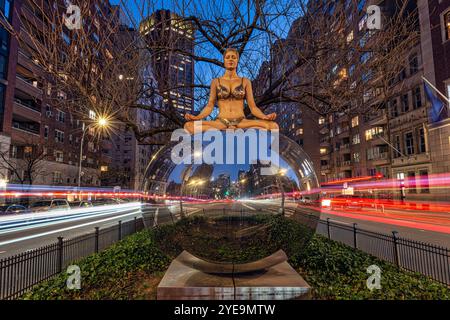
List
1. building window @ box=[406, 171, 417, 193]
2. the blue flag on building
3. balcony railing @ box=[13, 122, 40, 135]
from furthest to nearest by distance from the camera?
balcony railing @ box=[13, 122, 40, 135]
building window @ box=[406, 171, 417, 193]
the blue flag on building

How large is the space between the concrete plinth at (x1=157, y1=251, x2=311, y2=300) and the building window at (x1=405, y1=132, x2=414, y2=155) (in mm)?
37622

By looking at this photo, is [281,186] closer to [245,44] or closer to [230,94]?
[230,94]

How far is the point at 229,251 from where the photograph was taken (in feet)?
11.2

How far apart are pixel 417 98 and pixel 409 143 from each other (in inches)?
219

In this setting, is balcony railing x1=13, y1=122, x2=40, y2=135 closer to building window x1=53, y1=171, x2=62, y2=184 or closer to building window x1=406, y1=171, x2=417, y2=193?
building window x1=53, y1=171, x2=62, y2=184

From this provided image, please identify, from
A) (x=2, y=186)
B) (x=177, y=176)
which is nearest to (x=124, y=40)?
(x=177, y=176)

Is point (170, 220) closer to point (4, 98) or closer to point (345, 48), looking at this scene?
point (345, 48)

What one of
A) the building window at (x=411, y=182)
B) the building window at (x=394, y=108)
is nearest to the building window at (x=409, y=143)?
the building window at (x=411, y=182)

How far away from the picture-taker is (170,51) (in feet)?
31.8

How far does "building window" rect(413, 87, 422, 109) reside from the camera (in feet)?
106

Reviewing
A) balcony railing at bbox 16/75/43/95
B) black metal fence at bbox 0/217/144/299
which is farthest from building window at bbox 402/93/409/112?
balcony railing at bbox 16/75/43/95

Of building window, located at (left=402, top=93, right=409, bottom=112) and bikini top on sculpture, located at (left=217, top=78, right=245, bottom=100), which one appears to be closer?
bikini top on sculpture, located at (left=217, top=78, right=245, bottom=100)

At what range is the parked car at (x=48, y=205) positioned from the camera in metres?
21.8

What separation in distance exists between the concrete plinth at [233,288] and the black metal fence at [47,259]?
3847 mm
